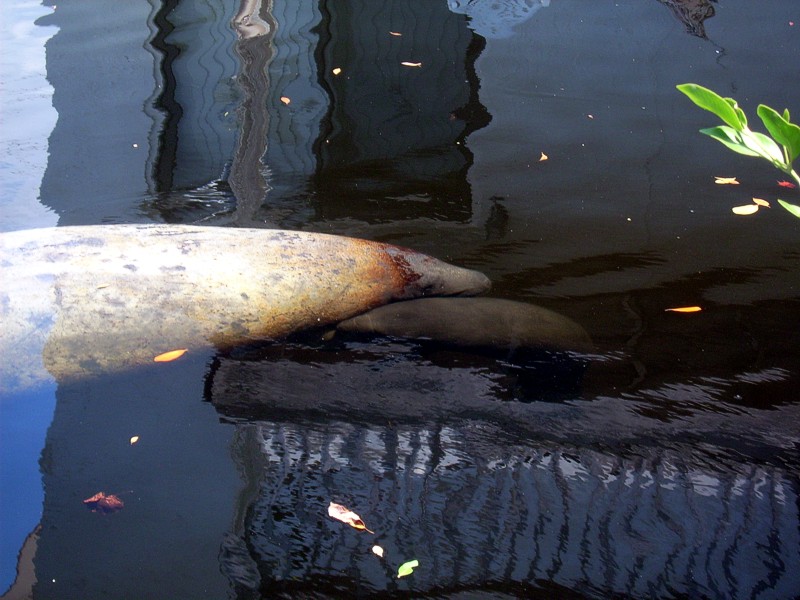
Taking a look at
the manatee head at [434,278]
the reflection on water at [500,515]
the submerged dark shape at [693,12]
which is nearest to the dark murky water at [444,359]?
the reflection on water at [500,515]

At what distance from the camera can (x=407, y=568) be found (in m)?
2.32

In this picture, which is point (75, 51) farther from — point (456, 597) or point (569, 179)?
point (456, 597)

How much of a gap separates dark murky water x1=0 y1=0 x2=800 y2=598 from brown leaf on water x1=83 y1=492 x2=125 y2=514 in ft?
0.11

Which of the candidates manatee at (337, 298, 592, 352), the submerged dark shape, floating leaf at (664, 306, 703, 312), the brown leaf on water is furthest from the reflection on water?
the submerged dark shape

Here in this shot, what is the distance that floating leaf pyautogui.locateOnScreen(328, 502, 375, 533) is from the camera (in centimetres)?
246

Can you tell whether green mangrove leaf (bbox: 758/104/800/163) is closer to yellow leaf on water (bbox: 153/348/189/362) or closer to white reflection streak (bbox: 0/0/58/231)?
yellow leaf on water (bbox: 153/348/189/362)

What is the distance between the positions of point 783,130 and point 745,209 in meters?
3.17

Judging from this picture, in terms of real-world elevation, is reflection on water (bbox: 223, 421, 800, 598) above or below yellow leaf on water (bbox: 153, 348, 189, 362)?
below

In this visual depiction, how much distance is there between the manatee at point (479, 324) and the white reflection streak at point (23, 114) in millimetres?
1937

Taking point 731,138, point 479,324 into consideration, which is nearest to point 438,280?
point 479,324

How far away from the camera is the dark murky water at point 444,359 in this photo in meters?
2.40

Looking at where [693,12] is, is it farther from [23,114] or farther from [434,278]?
[23,114]

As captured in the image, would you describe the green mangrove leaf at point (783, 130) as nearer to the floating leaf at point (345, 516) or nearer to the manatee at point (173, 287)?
the floating leaf at point (345, 516)

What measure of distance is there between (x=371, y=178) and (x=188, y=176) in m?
1.15
